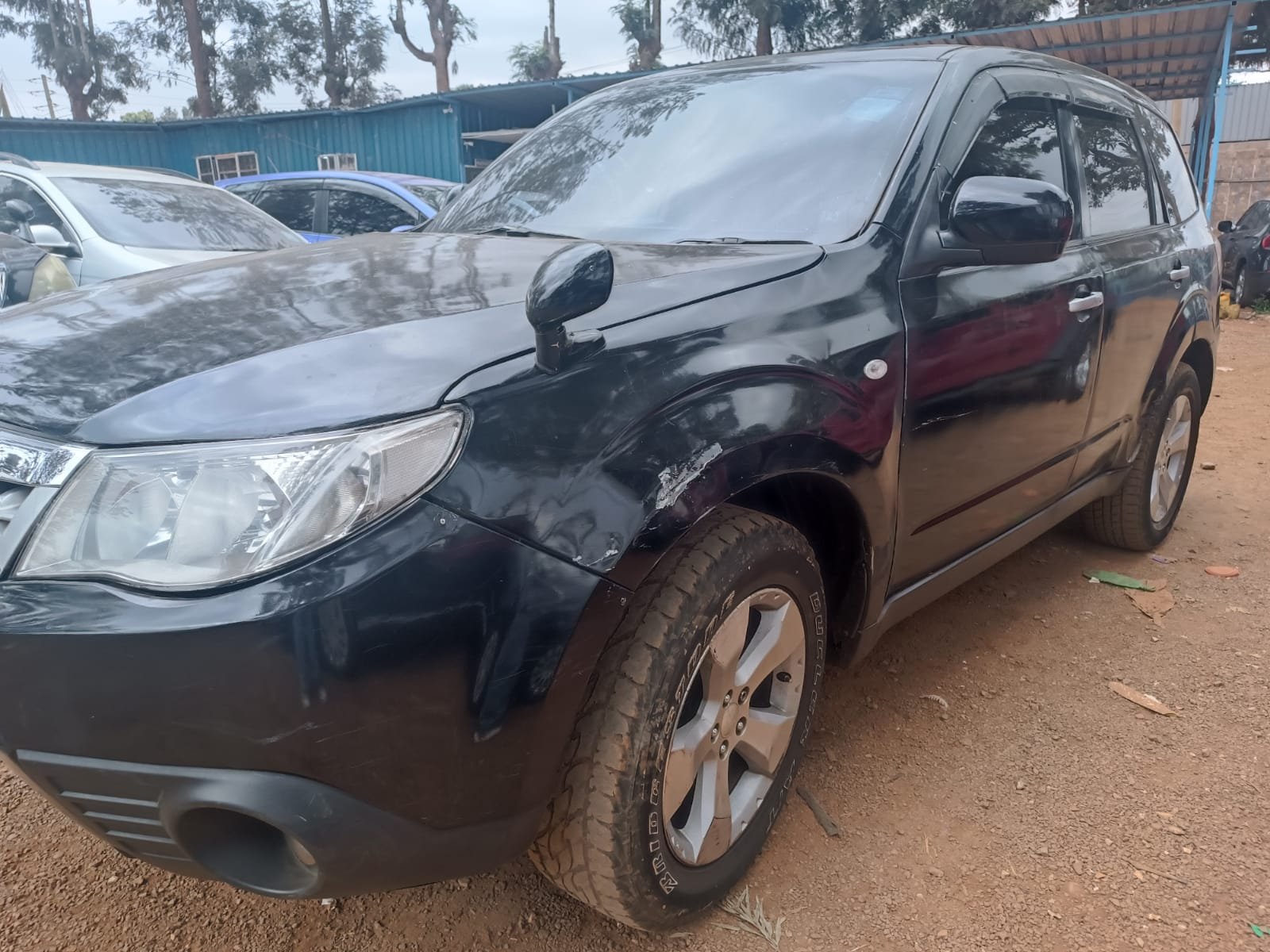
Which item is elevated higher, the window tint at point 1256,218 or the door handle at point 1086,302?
the door handle at point 1086,302

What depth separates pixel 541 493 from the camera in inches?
53.3

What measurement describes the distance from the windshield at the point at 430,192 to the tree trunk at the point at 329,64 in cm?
3083

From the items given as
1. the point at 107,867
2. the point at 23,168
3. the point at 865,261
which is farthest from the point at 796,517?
the point at 23,168

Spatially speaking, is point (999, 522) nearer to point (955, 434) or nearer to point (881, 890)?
point (955, 434)

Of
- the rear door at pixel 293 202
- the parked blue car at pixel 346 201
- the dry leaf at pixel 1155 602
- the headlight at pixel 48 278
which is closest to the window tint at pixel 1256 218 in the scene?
the parked blue car at pixel 346 201

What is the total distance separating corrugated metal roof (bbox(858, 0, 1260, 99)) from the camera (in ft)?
35.4

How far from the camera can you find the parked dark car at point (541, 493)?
4.08 feet

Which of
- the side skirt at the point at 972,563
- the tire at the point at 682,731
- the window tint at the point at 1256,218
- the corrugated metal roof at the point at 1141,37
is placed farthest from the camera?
the window tint at the point at 1256,218

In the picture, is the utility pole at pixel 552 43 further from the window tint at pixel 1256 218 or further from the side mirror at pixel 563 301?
the side mirror at pixel 563 301

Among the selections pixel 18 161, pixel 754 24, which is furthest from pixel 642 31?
pixel 18 161

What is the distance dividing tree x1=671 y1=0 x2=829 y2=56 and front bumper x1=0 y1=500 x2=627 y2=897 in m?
26.1

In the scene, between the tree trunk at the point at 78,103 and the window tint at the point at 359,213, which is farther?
the tree trunk at the point at 78,103

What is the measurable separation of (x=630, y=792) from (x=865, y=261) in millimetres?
1189

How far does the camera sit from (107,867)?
6.51 feet
